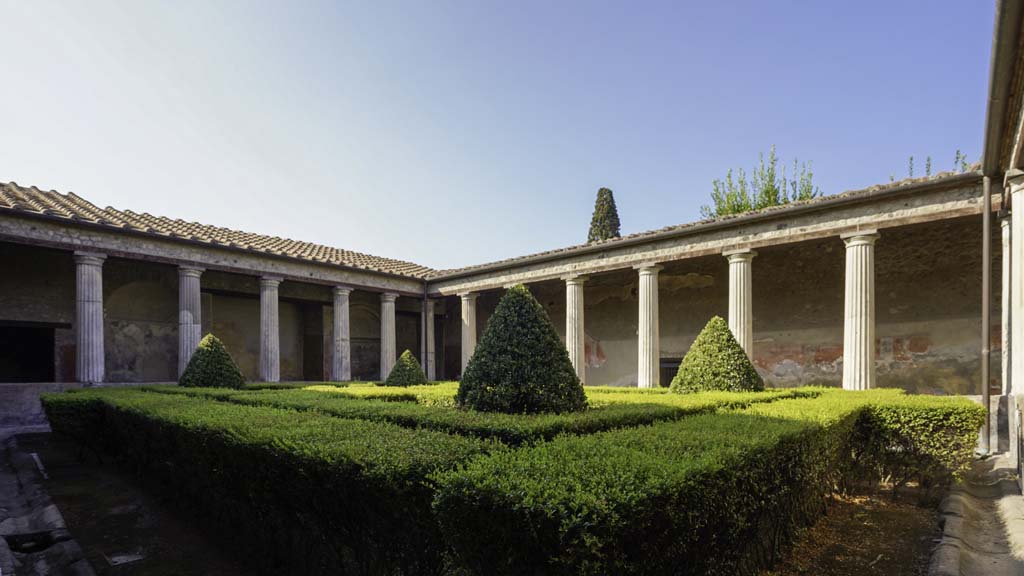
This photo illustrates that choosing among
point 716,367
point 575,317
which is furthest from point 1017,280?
point 575,317

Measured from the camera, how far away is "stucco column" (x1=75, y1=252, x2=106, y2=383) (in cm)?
1091

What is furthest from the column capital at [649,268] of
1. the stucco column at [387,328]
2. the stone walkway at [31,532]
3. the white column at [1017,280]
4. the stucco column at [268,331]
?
the stone walkway at [31,532]

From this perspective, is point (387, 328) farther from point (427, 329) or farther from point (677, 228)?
point (677, 228)

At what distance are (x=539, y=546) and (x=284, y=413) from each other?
3.93 meters

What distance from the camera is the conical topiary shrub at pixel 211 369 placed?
10086mm

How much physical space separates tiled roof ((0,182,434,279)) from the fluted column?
1438 centimetres

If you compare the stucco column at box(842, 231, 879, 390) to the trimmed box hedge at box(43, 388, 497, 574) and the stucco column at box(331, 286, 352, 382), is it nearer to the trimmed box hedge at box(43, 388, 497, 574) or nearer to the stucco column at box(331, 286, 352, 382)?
the trimmed box hedge at box(43, 388, 497, 574)

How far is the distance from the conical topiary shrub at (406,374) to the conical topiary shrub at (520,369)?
5524 mm

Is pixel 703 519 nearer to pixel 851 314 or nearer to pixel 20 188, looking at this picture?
pixel 851 314

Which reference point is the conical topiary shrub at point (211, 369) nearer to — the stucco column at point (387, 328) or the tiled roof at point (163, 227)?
the tiled roof at point (163, 227)

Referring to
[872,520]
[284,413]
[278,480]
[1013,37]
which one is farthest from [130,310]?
[1013,37]

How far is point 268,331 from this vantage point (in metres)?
14.0

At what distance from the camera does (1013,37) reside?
178 inches

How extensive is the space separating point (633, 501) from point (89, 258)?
13.1 m
